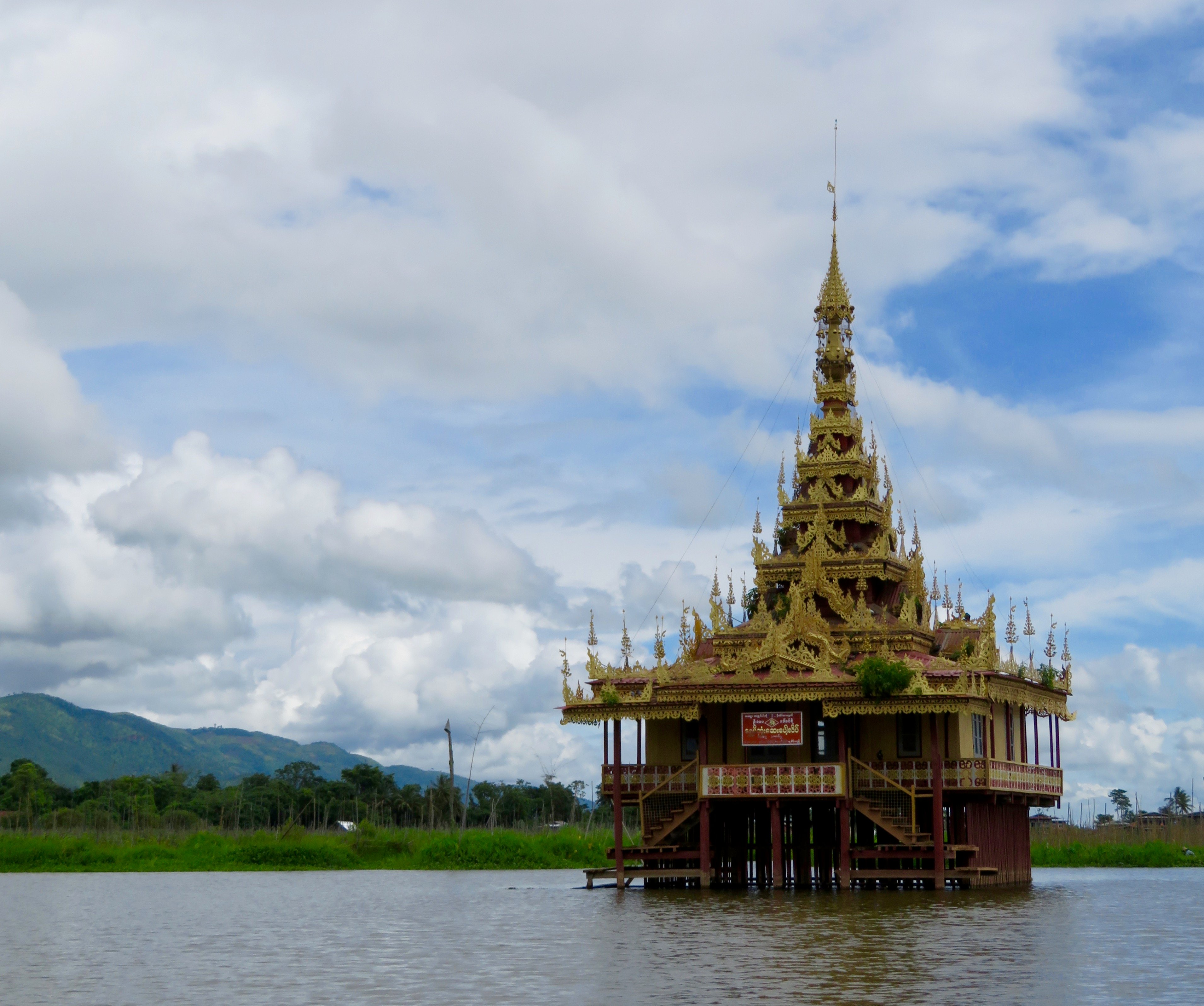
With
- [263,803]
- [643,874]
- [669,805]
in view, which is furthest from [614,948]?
[263,803]

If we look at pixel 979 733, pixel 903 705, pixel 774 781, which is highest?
pixel 903 705

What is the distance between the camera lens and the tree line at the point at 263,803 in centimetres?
9506

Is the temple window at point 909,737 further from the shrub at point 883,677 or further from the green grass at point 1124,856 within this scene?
the green grass at point 1124,856

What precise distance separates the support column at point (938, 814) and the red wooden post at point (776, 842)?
13.6ft

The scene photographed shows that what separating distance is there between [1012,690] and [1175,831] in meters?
38.7

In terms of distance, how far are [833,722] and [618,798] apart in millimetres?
6417

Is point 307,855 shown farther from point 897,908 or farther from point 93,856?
point 897,908

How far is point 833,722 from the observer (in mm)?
45312

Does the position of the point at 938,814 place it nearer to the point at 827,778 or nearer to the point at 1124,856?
the point at 827,778

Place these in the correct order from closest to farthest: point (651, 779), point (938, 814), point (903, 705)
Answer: point (903, 705) < point (938, 814) < point (651, 779)

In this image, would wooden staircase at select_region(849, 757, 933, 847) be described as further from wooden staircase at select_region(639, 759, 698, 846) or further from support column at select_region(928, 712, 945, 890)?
wooden staircase at select_region(639, 759, 698, 846)

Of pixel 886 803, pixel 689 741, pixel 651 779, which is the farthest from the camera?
pixel 689 741

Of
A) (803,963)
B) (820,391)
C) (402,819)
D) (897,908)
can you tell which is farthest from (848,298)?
Result: (402,819)

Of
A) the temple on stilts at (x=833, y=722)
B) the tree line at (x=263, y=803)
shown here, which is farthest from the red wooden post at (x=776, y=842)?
the tree line at (x=263, y=803)
